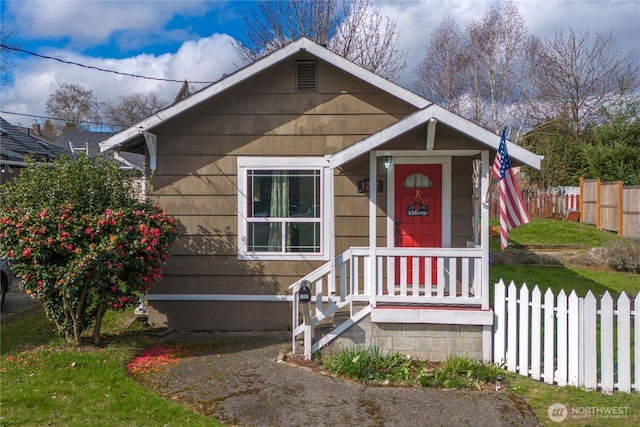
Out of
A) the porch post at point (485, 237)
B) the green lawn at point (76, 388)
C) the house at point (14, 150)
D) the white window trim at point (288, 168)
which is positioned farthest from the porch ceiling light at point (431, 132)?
the house at point (14, 150)

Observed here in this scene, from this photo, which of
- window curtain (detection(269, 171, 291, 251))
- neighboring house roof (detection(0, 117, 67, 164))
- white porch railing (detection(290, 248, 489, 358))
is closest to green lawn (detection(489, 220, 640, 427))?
white porch railing (detection(290, 248, 489, 358))

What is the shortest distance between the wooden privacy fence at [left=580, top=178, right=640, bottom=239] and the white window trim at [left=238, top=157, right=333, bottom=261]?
12.0 metres

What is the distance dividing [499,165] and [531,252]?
9.40 metres

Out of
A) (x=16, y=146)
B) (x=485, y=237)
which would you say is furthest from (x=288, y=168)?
(x=16, y=146)

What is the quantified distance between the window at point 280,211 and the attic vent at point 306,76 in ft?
4.24

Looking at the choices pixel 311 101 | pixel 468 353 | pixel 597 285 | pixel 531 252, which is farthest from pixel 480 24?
pixel 468 353

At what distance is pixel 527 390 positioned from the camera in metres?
5.73

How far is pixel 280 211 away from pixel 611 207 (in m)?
14.7

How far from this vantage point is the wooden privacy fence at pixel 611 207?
16.8m

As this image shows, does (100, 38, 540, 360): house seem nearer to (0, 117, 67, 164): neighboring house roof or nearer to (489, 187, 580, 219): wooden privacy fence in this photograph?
(0, 117, 67, 164): neighboring house roof

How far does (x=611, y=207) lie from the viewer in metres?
18.2

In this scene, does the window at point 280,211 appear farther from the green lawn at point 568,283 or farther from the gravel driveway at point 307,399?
the green lawn at point 568,283

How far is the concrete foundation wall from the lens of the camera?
6.63 m

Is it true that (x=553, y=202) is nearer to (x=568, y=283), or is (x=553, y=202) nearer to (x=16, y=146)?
(x=568, y=283)
